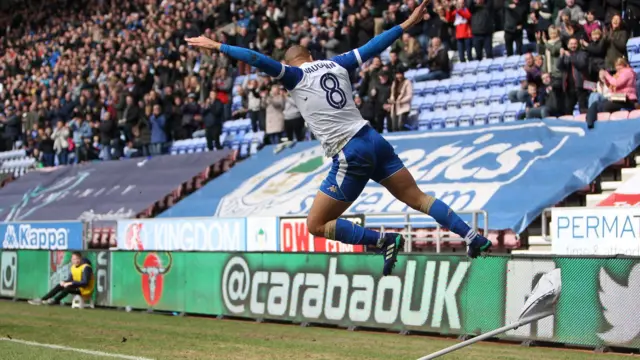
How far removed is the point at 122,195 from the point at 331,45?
738cm

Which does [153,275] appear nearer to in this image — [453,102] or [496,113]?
[496,113]

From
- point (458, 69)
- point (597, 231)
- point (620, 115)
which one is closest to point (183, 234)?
point (458, 69)

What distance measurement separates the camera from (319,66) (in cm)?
912

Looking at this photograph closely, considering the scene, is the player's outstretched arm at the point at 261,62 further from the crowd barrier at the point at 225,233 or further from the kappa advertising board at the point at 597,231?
the crowd barrier at the point at 225,233

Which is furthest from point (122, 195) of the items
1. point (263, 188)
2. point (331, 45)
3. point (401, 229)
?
point (401, 229)

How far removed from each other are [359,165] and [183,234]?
1203cm

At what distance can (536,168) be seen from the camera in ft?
64.2

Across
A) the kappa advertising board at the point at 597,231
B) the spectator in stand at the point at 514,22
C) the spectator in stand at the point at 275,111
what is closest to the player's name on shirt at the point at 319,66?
the kappa advertising board at the point at 597,231

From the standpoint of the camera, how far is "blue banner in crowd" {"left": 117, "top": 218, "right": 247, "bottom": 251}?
773 inches

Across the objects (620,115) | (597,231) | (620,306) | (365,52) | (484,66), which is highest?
(484,66)

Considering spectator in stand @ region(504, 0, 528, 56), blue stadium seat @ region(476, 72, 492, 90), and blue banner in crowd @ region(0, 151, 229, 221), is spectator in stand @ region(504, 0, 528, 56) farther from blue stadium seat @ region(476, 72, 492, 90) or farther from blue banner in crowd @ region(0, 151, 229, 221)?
blue banner in crowd @ region(0, 151, 229, 221)

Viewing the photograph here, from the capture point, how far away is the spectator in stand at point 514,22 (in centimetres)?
2219

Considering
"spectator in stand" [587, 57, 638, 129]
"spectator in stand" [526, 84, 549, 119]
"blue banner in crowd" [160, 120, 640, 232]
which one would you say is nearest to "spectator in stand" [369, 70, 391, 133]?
"blue banner in crowd" [160, 120, 640, 232]

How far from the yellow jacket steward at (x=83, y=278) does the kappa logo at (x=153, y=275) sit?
4.53ft
